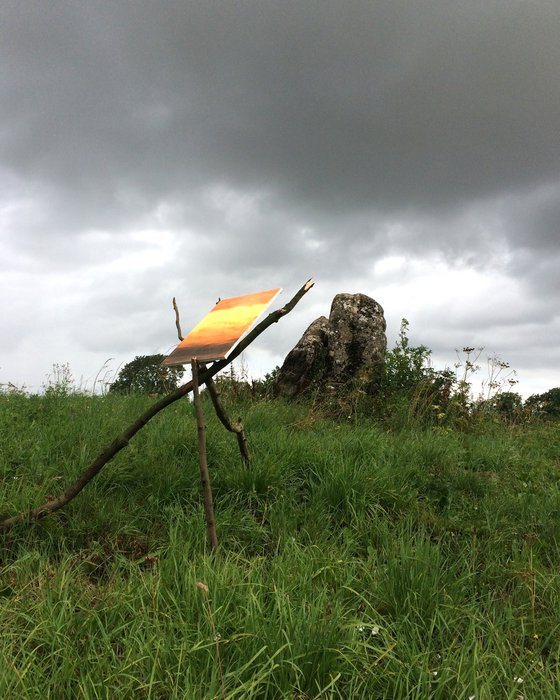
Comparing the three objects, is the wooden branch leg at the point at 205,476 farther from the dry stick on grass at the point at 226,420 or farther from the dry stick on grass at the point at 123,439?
the dry stick on grass at the point at 226,420

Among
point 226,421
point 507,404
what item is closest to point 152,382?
point 226,421

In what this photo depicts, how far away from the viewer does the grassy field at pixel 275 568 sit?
2.29 meters

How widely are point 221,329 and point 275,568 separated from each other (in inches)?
63.6

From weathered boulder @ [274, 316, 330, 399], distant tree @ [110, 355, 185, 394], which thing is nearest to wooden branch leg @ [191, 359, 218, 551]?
distant tree @ [110, 355, 185, 394]

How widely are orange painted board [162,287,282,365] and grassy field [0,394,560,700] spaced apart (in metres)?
1.23

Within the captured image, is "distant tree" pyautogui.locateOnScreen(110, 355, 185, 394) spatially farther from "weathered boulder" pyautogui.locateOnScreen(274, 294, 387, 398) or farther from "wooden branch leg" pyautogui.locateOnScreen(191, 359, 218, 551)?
"wooden branch leg" pyautogui.locateOnScreen(191, 359, 218, 551)

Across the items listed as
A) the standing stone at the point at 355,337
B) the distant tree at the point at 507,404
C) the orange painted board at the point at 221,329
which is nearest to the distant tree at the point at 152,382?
the standing stone at the point at 355,337

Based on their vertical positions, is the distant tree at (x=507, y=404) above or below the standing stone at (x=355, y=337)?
below

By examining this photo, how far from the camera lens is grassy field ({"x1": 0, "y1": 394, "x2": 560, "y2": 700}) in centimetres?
229

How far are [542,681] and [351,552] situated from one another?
1.50 metres

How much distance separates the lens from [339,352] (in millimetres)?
9844

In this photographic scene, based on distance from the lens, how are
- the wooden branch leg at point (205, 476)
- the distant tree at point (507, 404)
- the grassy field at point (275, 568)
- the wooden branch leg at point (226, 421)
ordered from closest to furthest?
the grassy field at point (275, 568) → the wooden branch leg at point (205, 476) → the wooden branch leg at point (226, 421) → the distant tree at point (507, 404)

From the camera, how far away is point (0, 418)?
18.9 ft

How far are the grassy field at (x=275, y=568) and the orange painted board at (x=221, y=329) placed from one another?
1.23 meters
